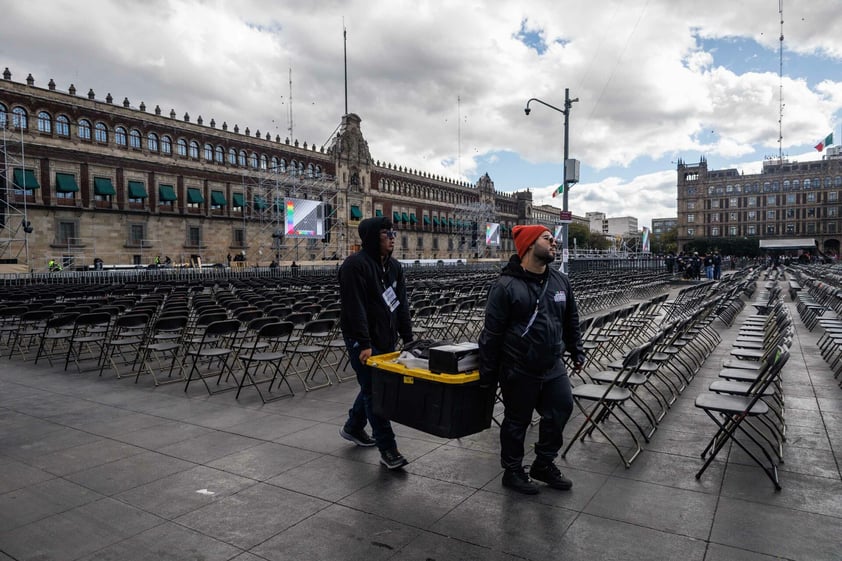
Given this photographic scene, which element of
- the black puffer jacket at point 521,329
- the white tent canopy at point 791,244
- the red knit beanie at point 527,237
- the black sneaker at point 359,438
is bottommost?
the black sneaker at point 359,438

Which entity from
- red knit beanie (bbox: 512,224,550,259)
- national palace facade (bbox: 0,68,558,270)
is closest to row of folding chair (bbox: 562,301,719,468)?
red knit beanie (bbox: 512,224,550,259)

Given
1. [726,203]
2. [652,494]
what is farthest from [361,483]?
[726,203]

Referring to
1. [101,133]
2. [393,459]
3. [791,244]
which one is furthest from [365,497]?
[791,244]

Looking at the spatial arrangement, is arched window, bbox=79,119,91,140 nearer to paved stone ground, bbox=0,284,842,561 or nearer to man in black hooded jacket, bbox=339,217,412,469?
paved stone ground, bbox=0,284,842,561

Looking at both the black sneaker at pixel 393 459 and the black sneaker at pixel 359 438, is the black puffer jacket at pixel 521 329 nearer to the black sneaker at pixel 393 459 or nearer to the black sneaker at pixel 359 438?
the black sneaker at pixel 393 459

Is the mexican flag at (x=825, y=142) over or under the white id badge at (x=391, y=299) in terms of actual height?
over

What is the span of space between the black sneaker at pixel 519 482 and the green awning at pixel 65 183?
41.7 metres

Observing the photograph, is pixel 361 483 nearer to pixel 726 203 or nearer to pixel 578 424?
pixel 578 424

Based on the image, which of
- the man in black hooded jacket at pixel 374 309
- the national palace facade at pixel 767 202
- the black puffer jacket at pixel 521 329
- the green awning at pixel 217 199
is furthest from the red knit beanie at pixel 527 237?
the national palace facade at pixel 767 202

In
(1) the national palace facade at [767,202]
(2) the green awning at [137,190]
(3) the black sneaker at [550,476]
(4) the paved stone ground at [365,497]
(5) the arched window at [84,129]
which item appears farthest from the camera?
(1) the national palace facade at [767,202]

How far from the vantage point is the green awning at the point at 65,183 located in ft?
118

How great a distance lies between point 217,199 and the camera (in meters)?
45.5

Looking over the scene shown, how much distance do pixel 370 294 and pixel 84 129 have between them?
43.5 meters

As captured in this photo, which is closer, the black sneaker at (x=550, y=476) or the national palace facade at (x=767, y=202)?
the black sneaker at (x=550, y=476)
